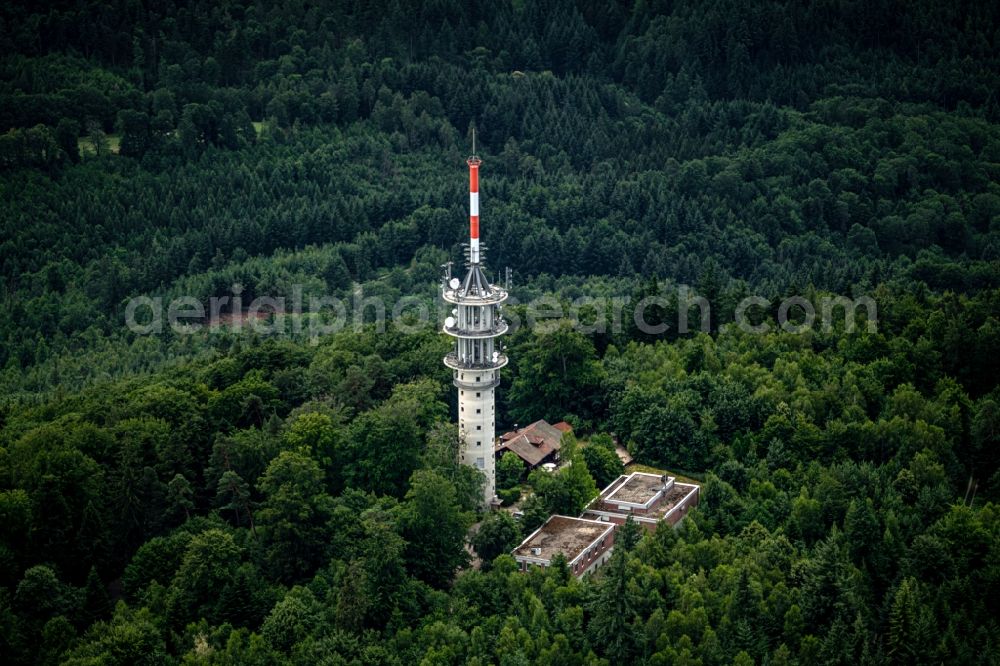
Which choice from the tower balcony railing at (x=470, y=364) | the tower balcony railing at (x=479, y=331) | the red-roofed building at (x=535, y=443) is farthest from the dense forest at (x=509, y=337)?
the tower balcony railing at (x=479, y=331)

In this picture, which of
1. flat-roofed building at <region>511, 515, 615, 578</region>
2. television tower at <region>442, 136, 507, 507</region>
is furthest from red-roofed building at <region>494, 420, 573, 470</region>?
flat-roofed building at <region>511, 515, 615, 578</region>

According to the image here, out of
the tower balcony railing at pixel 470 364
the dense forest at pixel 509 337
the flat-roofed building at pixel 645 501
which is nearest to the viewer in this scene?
the dense forest at pixel 509 337

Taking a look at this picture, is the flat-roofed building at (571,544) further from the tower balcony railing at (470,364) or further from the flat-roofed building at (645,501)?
the tower balcony railing at (470,364)

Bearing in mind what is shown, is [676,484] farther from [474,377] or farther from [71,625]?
[71,625]

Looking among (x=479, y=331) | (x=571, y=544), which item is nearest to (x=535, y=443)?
(x=479, y=331)

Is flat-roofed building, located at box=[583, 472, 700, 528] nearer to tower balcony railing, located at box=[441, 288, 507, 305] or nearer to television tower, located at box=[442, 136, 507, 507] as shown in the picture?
television tower, located at box=[442, 136, 507, 507]

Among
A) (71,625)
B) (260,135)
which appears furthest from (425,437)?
(260,135)

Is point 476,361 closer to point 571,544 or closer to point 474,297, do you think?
point 474,297
